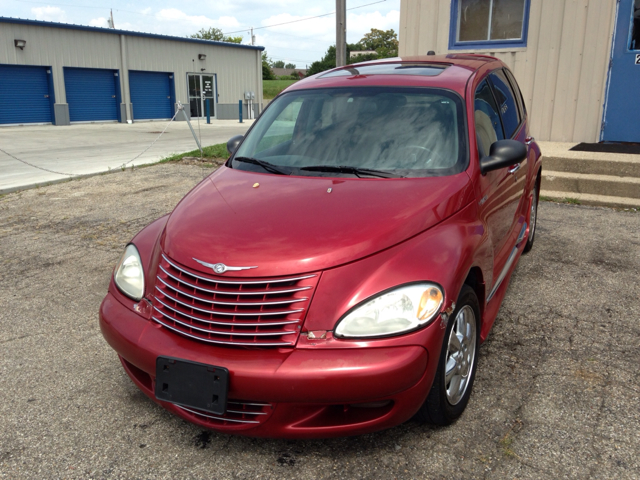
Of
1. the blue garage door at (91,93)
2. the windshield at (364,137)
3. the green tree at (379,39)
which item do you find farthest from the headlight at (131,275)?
the green tree at (379,39)

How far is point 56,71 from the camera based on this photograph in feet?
85.9

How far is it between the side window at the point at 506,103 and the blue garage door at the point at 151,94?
91.1ft

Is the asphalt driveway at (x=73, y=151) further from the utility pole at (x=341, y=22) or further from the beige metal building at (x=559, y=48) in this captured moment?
the beige metal building at (x=559, y=48)

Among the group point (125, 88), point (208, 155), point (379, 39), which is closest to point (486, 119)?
point (208, 155)

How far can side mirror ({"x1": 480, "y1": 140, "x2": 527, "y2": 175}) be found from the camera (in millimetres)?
3258

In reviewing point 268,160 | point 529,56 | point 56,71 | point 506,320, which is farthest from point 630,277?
point 56,71

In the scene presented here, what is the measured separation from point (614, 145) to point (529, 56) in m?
2.07

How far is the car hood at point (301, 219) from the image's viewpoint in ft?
8.10

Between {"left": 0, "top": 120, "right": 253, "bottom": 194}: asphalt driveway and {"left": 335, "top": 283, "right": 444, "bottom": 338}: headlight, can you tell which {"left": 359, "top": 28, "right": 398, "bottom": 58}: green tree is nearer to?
{"left": 0, "top": 120, "right": 253, "bottom": 194}: asphalt driveway

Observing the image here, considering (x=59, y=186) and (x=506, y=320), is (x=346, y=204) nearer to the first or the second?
(x=506, y=320)

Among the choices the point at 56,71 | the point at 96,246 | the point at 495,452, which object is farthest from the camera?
the point at 56,71

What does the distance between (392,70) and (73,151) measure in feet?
43.7

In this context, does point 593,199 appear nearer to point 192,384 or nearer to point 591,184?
point 591,184

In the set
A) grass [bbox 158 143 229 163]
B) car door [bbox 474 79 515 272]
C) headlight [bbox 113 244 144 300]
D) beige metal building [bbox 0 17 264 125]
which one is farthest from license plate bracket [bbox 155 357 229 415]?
beige metal building [bbox 0 17 264 125]
